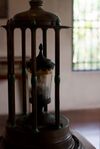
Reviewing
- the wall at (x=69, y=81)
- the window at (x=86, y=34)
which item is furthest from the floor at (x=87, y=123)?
the window at (x=86, y=34)

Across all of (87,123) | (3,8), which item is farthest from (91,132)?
(3,8)

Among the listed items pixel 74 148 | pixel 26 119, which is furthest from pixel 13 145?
pixel 74 148

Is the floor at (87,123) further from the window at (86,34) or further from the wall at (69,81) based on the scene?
the window at (86,34)

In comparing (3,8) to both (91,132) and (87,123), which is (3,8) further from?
(91,132)

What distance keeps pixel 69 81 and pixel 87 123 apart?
0.80m

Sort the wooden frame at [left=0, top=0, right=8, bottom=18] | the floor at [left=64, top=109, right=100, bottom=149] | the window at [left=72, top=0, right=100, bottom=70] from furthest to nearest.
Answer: the window at [left=72, top=0, right=100, bottom=70], the wooden frame at [left=0, top=0, right=8, bottom=18], the floor at [left=64, top=109, right=100, bottom=149]

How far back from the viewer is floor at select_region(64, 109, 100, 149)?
3.41 m

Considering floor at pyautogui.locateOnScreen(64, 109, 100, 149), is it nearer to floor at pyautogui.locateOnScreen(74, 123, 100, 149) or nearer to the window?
floor at pyautogui.locateOnScreen(74, 123, 100, 149)

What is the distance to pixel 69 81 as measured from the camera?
4.54 metres

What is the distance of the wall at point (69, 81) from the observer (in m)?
4.32

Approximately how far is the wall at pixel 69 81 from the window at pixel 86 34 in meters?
0.10

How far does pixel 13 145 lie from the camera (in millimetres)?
1301

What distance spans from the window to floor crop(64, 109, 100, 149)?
0.63 meters

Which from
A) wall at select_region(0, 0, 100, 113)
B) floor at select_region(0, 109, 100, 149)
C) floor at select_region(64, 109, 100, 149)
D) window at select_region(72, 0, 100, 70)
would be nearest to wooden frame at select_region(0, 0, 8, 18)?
wall at select_region(0, 0, 100, 113)
